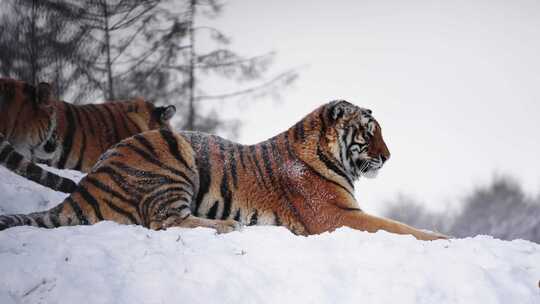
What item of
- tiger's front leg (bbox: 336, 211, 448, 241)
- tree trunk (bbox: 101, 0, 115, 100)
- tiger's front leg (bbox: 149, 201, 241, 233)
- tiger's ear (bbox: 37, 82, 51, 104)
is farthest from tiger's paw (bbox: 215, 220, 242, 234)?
tree trunk (bbox: 101, 0, 115, 100)

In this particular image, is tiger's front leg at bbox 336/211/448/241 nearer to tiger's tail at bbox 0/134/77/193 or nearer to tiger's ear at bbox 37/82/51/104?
tiger's tail at bbox 0/134/77/193

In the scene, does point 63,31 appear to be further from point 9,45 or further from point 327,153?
point 327,153

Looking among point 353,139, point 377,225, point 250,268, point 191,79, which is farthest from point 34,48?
point 250,268

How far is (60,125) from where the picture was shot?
849 centimetres

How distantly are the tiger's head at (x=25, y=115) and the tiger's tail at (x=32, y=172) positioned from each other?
199 cm

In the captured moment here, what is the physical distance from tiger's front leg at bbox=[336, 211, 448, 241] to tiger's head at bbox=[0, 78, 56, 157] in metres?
5.15

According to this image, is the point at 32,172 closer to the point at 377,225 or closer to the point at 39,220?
the point at 39,220

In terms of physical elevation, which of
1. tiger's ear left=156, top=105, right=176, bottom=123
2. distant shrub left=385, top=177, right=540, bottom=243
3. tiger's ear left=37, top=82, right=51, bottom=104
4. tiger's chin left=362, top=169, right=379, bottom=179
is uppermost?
tiger's ear left=37, top=82, right=51, bottom=104

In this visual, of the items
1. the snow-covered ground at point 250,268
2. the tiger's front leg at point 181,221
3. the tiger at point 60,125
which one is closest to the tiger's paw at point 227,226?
the tiger's front leg at point 181,221

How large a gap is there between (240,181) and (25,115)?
13.7 feet

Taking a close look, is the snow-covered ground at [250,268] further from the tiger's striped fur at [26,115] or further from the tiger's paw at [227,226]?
the tiger's striped fur at [26,115]

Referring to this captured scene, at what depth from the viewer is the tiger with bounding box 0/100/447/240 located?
5.23m

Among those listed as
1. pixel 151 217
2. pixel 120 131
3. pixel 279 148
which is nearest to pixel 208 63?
pixel 120 131

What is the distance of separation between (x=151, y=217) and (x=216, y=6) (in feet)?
32.9
